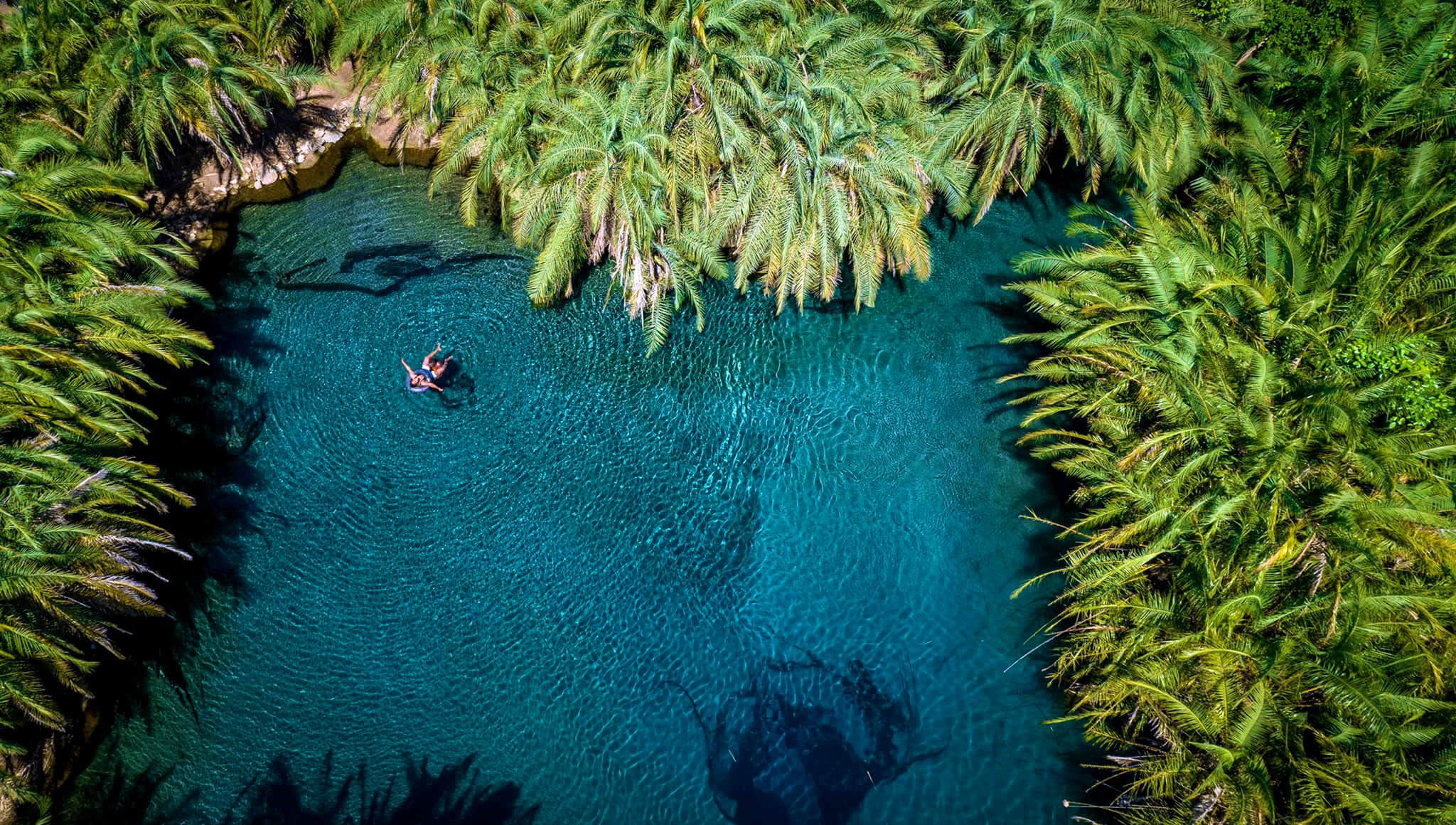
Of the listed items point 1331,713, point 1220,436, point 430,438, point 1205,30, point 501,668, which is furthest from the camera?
point 1205,30

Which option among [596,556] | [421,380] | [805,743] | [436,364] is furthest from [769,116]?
[805,743]

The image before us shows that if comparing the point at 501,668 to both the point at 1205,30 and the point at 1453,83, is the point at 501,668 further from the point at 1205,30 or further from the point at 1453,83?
the point at 1453,83

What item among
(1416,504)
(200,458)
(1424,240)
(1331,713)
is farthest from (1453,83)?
(200,458)

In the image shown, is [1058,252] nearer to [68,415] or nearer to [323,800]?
[323,800]

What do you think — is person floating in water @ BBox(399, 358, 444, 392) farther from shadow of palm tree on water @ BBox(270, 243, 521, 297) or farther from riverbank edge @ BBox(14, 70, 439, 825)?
riverbank edge @ BBox(14, 70, 439, 825)

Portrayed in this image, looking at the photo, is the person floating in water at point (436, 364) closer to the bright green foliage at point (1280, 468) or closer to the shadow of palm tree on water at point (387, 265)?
the shadow of palm tree on water at point (387, 265)

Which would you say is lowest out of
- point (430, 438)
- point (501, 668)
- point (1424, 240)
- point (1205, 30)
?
point (501, 668)
